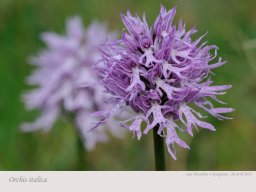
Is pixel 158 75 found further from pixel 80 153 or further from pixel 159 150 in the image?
pixel 80 153

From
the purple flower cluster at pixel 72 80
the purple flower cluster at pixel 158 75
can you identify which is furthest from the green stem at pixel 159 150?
the purple flower cluster at pixel 72 80

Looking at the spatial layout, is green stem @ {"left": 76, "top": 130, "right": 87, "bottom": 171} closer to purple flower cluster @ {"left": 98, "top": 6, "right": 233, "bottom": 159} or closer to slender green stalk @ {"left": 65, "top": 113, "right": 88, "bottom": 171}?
slender green stalk @ {"left": 65, "top": 113, "right": 88, "bottom": 171}

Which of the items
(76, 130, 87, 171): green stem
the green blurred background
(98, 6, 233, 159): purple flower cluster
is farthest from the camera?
the green blurred background

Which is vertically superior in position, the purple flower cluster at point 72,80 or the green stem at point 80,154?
the purple flower cluster at point 72,80

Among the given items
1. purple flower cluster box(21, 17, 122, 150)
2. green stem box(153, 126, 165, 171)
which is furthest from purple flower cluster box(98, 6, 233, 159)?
purple flower cluster box(21, 17, 122, 150)

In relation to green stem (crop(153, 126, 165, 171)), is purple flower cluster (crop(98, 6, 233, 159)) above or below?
above

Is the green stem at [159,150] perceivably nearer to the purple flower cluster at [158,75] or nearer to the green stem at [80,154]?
the purple flower cluster at [158,75]

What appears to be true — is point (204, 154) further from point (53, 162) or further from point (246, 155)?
point (53, 162)
